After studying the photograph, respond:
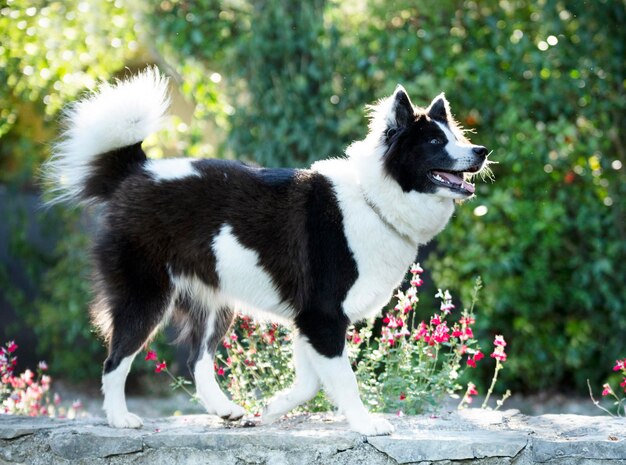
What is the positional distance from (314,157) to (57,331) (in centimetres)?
273

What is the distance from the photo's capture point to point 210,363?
405 cm

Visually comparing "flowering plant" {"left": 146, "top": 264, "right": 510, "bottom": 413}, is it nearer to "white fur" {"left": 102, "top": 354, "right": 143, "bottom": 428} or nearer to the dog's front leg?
"white fur" {"left": 102, "top": 354, "right": 143, "bottom": 428}

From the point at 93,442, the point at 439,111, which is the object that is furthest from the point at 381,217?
the point at 93,442

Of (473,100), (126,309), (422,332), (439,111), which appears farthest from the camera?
(473,100)

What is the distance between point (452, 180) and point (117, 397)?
1.64m

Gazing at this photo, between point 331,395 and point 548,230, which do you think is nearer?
point 331,395

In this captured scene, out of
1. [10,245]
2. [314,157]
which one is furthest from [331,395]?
[10,245]

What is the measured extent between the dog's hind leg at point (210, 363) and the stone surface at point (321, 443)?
0.28ft

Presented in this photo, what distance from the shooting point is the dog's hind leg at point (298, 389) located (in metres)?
3.76

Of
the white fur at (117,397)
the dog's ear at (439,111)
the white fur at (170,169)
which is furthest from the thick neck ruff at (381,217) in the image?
the white fur at (117,397)

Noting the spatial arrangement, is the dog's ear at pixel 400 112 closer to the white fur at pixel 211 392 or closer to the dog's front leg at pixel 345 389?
the dog's front leg at pixel 345 389

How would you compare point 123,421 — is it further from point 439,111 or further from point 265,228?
point 439,111

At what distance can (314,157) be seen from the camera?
20.7ft

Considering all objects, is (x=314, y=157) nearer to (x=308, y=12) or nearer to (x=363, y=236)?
(x=308, y=12)
